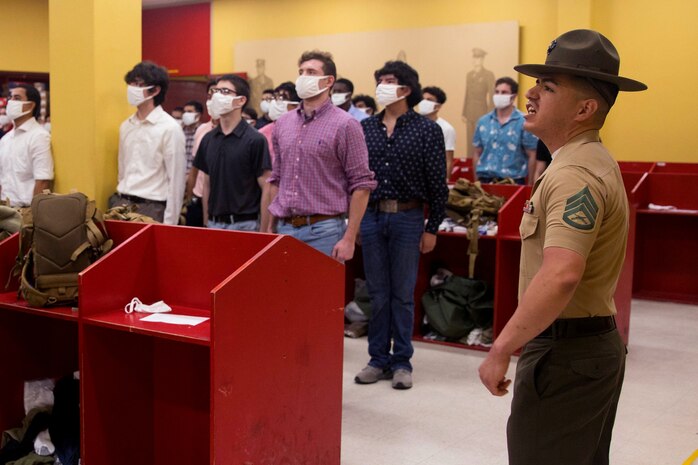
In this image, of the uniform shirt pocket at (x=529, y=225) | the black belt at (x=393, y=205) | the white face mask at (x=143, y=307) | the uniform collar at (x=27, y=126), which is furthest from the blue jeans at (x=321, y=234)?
the uniform collar at (x=27, y=126)

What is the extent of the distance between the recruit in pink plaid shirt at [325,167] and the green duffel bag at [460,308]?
1.67m

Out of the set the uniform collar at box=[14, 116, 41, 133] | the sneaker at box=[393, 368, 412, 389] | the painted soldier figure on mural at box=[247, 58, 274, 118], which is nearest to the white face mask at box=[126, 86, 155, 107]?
the uniform collar at box=[14, 116, 41, 133]

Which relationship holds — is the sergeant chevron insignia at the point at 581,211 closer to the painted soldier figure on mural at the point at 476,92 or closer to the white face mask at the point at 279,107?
the white face mask at the point at 279,107

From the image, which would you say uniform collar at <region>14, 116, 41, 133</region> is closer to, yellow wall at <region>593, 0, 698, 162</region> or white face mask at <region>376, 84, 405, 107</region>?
white face mask at <region>376, 84, 405, 107</region>

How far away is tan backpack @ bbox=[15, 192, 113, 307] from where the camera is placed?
3.19 meters

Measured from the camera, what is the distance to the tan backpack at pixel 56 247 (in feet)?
10.5

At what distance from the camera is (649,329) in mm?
6172

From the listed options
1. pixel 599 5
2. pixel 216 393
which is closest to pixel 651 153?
pixel 599 5

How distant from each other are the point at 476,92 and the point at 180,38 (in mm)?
5231

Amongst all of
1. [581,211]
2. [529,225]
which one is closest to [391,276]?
[529,225]

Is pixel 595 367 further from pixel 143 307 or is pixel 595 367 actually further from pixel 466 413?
pixel 466 413

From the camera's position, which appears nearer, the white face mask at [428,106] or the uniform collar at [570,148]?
the uniform collar at [570,148]

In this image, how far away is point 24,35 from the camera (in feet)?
41.2

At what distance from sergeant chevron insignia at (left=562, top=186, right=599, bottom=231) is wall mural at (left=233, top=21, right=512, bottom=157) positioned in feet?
26.6
